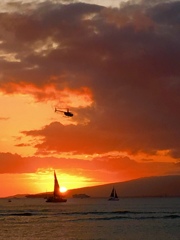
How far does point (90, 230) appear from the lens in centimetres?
10288

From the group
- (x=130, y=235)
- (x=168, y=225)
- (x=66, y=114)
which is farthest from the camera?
(x=168, y=225)

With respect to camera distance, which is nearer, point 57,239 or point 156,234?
point 57,239

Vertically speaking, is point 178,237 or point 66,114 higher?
point 66,114

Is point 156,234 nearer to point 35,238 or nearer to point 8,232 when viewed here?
point 35,238

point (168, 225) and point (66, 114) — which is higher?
point (66, 114)

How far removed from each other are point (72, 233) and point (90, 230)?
6248 mm

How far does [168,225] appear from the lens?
113 metres

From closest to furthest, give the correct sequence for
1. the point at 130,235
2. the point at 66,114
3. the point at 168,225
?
the point at 66,114 < the point at 130,235 < the point at 168,225

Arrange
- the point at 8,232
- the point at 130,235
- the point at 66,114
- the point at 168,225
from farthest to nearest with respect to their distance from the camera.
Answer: the point at 168,225
the point at 8,232
the point at 130,235
the point at 66,114

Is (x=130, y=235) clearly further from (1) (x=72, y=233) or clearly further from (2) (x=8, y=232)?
(2) (x=8, y=232)

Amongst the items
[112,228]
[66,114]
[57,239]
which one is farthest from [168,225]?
[66,114]

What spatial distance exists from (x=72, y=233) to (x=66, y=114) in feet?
78.9

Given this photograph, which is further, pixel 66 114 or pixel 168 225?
pixel 168 225

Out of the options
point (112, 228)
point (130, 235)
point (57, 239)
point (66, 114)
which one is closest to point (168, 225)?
point (112, 228)
